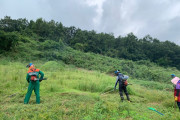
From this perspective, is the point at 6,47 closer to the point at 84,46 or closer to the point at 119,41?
the point at 84,46

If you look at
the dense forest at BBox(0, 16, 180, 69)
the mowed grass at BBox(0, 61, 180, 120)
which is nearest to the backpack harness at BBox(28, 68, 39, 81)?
the mowed grass at BBox(0, 61, 180, 120)

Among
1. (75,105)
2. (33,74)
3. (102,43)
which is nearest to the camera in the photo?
(75,105)

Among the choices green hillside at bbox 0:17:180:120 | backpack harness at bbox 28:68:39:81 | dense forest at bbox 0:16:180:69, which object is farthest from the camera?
dense forest at bbox 0:16:180:69

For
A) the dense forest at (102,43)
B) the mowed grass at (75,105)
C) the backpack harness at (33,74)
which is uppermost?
the dense forest at (102,43)

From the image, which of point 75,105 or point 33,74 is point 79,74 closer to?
point 33,74

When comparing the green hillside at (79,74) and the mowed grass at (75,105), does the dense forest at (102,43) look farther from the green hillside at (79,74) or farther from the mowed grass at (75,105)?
the mowed grass at (75,105)

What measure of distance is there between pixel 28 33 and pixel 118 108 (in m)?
30.3

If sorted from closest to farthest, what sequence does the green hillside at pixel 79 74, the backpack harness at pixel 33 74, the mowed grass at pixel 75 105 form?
the mowed grass at pixel 75 105
the green hillside at pixel 79 74
the backpack harness at pixel 33 74

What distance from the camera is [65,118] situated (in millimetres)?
4219

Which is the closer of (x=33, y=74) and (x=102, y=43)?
(x=33, y=74)

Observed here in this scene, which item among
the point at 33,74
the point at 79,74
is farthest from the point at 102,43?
the point at 33,74

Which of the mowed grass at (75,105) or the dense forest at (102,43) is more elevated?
the dense forest at (102,43)

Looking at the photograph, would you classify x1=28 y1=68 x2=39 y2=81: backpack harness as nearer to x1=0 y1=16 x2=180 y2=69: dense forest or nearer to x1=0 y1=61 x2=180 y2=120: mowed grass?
x1=0 y1=61 x2=180 y2=120: mowed grass

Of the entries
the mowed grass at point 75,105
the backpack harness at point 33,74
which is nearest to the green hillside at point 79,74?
the mowed grass at point 75,105
